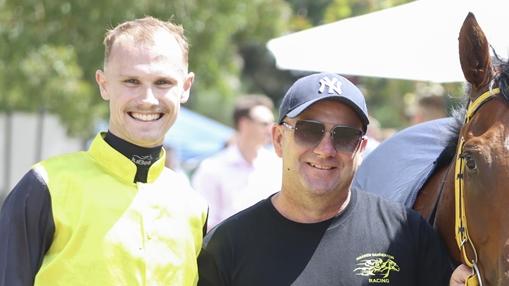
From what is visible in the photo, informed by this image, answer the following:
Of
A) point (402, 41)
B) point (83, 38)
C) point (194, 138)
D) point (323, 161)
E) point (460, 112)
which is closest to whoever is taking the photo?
point (323, 161)

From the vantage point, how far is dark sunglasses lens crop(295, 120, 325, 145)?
11.3 feet

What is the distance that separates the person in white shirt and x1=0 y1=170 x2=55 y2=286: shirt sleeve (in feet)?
14.9

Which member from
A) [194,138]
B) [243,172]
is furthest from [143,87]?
[194,138]

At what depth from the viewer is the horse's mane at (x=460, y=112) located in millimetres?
3382

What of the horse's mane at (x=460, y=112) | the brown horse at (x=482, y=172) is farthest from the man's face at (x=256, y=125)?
the brown horse at (x=482, y=172)

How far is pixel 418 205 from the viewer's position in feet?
13.7

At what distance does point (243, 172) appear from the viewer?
8.31 meters

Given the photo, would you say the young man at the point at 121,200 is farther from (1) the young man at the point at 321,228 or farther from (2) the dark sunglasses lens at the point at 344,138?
(2) the dark sunglasses lens at the point at 344,138

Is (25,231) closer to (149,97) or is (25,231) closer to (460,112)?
(149,97)

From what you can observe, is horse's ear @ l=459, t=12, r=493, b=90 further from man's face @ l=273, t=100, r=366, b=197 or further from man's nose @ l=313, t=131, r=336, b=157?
man's nose @ l=313, t=131, r=336, b=157

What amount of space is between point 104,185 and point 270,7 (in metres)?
10.2

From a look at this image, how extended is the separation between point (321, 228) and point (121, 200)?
74 centimetres

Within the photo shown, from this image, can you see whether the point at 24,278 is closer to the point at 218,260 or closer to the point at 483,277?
the point at 218,260

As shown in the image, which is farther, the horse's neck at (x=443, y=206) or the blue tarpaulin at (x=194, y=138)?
the blue tarpaulin at (x=194, y=138)
